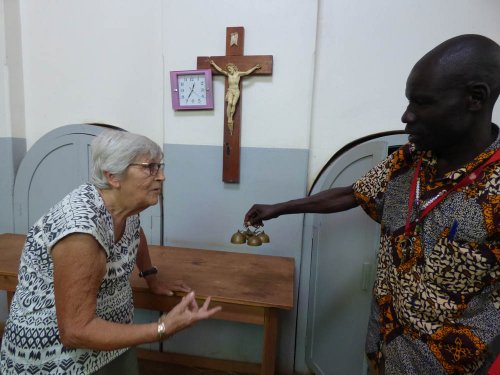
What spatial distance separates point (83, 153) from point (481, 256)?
2156 mm

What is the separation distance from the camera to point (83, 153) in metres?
2.07

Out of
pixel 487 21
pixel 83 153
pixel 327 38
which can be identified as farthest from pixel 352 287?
pixel 83 153

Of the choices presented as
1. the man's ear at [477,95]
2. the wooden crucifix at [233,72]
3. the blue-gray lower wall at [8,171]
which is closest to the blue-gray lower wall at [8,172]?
the blue-gray lower wall at [8,171]

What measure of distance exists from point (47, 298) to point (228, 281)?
72cm

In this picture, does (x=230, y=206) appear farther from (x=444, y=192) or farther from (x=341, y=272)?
(x=444, y=192)

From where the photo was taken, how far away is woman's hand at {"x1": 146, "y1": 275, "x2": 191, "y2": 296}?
1341mm

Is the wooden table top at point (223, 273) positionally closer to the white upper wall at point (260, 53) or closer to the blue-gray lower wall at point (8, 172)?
the blue-gray lower wall at point (8, 172)

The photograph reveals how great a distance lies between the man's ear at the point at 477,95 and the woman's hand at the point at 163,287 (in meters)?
1.19

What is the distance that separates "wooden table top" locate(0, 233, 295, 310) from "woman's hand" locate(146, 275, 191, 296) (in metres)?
0.05

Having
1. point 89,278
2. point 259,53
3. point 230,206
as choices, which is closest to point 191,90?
point 259,53

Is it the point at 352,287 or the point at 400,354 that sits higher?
the point at 400,354

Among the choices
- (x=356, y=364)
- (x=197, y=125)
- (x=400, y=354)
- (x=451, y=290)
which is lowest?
(x=356, y=364)

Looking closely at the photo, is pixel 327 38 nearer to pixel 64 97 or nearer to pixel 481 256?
pixel 481 256

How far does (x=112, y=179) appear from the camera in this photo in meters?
1.02
